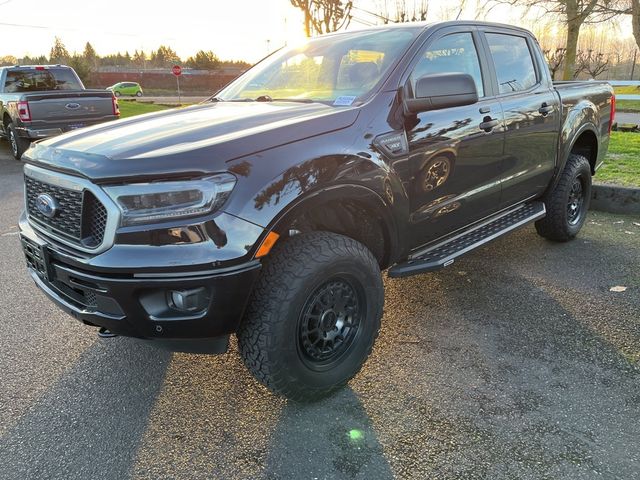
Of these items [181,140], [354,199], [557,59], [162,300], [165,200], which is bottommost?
[162,300]

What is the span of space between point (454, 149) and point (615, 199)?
12.3 feet

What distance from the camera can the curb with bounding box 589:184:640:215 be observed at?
5.76 metres

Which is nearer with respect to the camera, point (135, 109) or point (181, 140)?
point (181, 140)

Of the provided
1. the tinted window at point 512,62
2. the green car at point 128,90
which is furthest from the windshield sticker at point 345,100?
the green car at point 128,90

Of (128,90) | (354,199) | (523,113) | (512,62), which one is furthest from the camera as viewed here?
(128,90)

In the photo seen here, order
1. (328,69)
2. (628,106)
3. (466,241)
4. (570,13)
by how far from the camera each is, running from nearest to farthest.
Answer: (328,69)
(466,241)
(628,106)
(570,13)

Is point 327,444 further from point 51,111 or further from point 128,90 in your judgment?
point 128,90

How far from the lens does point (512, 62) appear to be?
4.03 metres

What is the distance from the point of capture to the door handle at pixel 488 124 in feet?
11.1

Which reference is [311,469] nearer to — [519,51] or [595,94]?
[519,51]

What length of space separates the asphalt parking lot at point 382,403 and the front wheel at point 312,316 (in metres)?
0.19

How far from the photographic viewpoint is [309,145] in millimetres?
2391

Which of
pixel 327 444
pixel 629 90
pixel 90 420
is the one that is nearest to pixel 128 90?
pixel 629 90

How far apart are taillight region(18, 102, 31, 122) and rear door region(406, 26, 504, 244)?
8209mm
